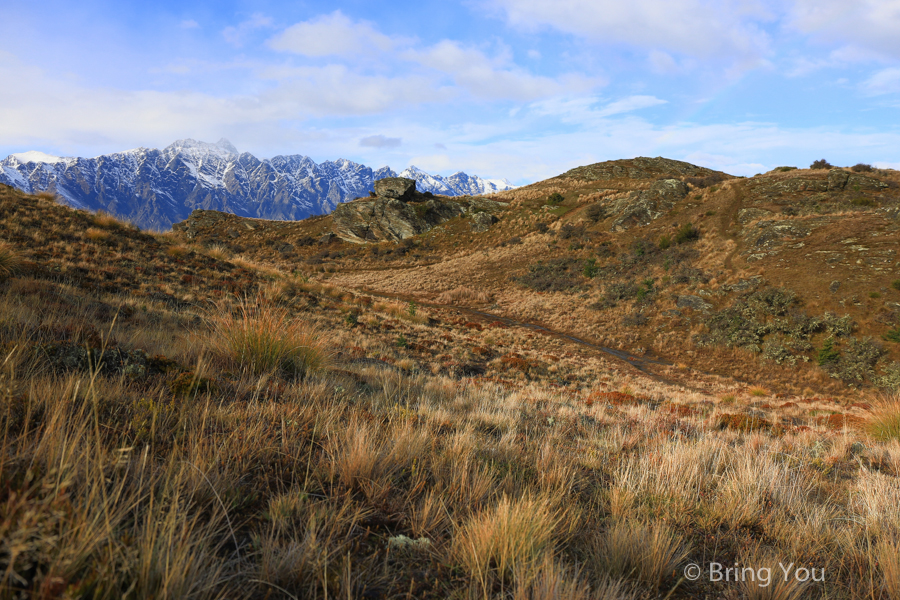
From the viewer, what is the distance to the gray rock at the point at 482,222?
163 ft

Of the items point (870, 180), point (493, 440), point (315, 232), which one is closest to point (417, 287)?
point (315, 232)

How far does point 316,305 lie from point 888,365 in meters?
24.5

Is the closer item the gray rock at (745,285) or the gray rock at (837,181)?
the gray rock at (745,285)

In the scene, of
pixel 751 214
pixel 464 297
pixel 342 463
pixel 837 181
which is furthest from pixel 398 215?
pixel 342 463

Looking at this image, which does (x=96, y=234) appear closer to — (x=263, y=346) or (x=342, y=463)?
(x=263, y=346)

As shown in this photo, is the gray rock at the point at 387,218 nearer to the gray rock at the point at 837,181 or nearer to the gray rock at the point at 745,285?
the gray rock at the point at 745,285

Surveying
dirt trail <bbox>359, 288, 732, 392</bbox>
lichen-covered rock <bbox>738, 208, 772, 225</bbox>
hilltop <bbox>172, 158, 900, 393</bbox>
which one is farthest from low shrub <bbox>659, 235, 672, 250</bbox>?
dirt trail <bbox>359, 288, 732, 392</bbox>

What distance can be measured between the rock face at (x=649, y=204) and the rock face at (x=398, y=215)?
17384 millimetres

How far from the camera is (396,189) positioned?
5472 cm

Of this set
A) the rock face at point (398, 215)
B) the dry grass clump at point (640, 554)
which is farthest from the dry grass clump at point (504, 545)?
the rock face at point (398, 215)

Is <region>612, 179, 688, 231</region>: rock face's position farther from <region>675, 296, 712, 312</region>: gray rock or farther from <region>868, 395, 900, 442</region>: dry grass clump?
<region>868, 395, 900, 442</region>: dry grass clump

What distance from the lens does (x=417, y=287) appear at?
A: 36031mm

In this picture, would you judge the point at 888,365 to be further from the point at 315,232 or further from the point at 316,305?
the point at 315,232

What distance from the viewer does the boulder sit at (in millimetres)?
54500
